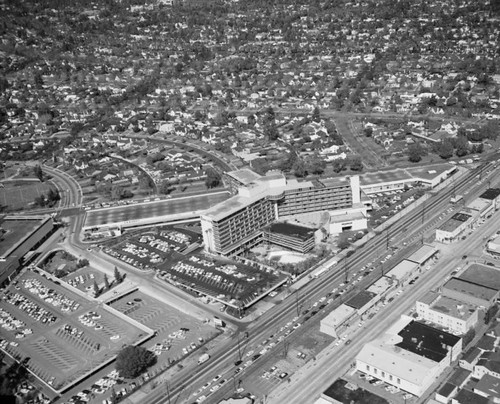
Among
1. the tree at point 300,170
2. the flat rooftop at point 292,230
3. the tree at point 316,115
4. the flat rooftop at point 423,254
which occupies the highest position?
the tree at point 316,115

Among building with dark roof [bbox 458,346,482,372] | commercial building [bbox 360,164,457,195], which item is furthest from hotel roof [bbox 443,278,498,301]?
commercial building [bbox 360,164,457,195]

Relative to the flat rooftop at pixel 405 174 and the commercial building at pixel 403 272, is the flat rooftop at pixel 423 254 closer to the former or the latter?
the commercial building at pixel 403 272

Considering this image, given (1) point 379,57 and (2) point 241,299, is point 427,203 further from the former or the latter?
(1) point 379,57

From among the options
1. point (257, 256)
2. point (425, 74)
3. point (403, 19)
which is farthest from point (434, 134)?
point (403, 19)

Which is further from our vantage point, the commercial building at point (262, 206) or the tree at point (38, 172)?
the tree at point (38, 172)

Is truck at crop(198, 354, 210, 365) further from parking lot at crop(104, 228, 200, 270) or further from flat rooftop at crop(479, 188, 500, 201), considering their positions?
flat rooftop at crop(479, 188, 500, 201)

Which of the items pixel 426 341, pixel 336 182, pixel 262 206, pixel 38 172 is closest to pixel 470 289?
pixel 426 341

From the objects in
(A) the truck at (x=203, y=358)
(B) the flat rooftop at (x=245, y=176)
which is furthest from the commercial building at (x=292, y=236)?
(A) the truck at (x=203, y=358)

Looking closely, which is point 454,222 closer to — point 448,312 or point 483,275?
point 483,275
